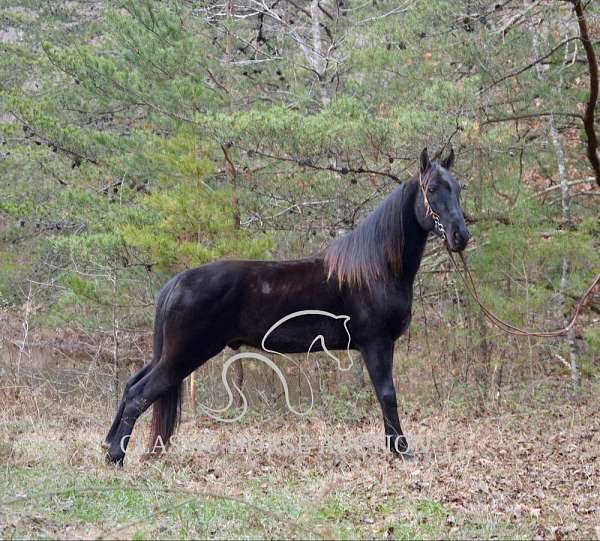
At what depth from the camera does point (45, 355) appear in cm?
1722

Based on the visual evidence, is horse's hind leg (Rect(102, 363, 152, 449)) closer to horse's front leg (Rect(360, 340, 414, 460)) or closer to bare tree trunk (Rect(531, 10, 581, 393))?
horse's front leg (Rect(360, 340, 414, 460))

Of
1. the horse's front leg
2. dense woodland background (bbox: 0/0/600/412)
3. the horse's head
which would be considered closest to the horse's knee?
the horse's front leg

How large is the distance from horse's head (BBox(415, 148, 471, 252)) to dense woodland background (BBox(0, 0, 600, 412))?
101 inches

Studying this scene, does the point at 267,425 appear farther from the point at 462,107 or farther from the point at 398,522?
the point at 398,522

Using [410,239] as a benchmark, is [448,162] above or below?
above

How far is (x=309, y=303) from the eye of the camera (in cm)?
675

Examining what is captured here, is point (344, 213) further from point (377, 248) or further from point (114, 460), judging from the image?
point (114, 460)

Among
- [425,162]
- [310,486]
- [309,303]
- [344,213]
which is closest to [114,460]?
[310,486]

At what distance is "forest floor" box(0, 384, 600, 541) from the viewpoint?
4.41 metres

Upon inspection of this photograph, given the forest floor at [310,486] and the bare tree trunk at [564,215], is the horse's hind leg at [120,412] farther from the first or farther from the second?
the bare tree trunk at [564,215]

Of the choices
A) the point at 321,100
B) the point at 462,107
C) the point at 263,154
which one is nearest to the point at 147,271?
the point at 263,154

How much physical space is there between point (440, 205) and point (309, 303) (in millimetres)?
1398

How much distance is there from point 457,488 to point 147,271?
726 cm

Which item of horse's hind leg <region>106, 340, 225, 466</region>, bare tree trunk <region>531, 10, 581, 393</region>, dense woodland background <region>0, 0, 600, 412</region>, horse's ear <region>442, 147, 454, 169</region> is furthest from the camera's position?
bare tree trunk <region>531, 10, 581, 393</region>
